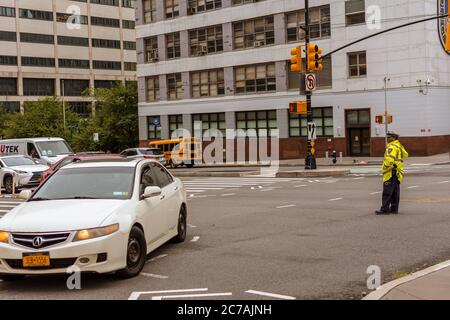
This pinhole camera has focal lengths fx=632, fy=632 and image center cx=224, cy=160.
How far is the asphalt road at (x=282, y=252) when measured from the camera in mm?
7391

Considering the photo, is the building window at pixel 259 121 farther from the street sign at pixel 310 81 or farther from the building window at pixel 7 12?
the building window at pixel 7 12

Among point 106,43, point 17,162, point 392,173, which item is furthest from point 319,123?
point 106,43

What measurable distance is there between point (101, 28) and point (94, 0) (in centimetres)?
434

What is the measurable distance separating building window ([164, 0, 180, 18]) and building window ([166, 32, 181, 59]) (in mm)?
1743

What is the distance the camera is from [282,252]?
966cm

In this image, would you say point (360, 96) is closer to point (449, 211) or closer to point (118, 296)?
point (449, 211)

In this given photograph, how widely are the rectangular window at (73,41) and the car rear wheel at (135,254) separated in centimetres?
9243

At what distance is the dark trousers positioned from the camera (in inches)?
528

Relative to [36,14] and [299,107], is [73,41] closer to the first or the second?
[36,14]

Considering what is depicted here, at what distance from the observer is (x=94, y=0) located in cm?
9756

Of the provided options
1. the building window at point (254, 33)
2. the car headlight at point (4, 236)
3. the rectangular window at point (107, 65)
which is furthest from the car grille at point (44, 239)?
the rectangular window at point (107, 65)

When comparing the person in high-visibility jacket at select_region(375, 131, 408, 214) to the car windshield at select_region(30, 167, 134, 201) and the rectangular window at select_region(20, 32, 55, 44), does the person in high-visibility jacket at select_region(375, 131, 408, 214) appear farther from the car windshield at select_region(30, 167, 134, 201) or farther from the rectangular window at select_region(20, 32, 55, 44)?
the rectangular window at select_region(20, 32, 55, 44)

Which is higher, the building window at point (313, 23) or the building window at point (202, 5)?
the building window at point (202, 5)

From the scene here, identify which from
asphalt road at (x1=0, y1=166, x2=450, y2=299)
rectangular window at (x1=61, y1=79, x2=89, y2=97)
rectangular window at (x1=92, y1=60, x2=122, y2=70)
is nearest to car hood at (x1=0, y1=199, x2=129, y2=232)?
asphalt road at (x1=0, y1=166, x2=450, y2=299)
